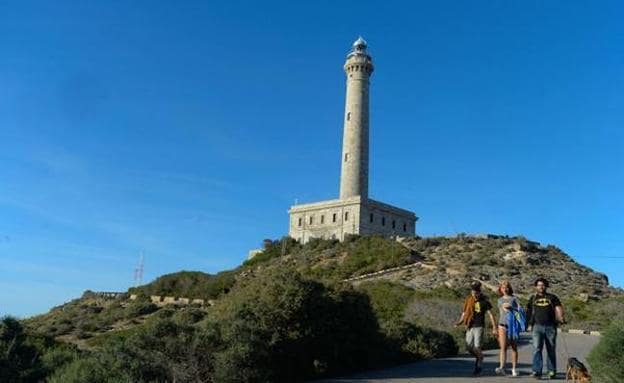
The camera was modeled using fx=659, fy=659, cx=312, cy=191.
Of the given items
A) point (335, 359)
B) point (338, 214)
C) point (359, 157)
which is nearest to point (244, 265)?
point (338, 214)

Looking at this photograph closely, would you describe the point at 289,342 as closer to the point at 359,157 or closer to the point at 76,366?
the point at 76,366

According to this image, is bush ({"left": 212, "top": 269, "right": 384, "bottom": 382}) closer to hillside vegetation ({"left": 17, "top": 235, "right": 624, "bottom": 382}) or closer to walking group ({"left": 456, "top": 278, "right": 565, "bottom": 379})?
hillside vegetation ({"left": 17, "top": 235, "right": 624, "bottom": 382})

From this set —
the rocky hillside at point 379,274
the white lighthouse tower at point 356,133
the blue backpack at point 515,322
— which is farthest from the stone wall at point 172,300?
the blue backpack at point 515,322

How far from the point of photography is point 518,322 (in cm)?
1143

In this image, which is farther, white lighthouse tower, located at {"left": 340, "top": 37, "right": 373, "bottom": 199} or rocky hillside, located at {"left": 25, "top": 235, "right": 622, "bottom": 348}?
white lighthouse tower, located at {"left": 340, "top": 37, "right": 373, "bottom": 199}

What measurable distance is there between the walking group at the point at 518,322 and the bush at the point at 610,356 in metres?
1.83

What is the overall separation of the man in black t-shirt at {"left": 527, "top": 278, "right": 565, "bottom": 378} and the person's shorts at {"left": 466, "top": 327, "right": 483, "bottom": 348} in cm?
91

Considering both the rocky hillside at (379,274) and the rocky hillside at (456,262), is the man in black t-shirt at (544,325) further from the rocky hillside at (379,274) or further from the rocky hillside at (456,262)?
the rocky hillside at (456,262)

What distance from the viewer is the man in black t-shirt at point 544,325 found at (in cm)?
1086

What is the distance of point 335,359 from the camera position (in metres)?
12.6

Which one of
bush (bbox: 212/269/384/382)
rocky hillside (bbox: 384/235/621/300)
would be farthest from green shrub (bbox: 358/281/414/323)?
bush (bbox: 212/269/384/382)

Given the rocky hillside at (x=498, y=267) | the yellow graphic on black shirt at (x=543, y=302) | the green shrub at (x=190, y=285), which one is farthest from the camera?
the green shrub at (x=190, y=285)

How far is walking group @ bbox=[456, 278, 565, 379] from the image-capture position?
1095 cm

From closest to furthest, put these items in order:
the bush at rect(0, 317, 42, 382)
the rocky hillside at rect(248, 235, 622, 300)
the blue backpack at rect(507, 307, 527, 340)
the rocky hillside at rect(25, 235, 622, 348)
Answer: the bush at rect(0, 317, 42, 382)
the blue backpack at rect(507, 307, 527, 340)
the rocky hillside at rect(25, 235, 622, 348)
the rocky hillside at rect(248, 235, 622, 300)
